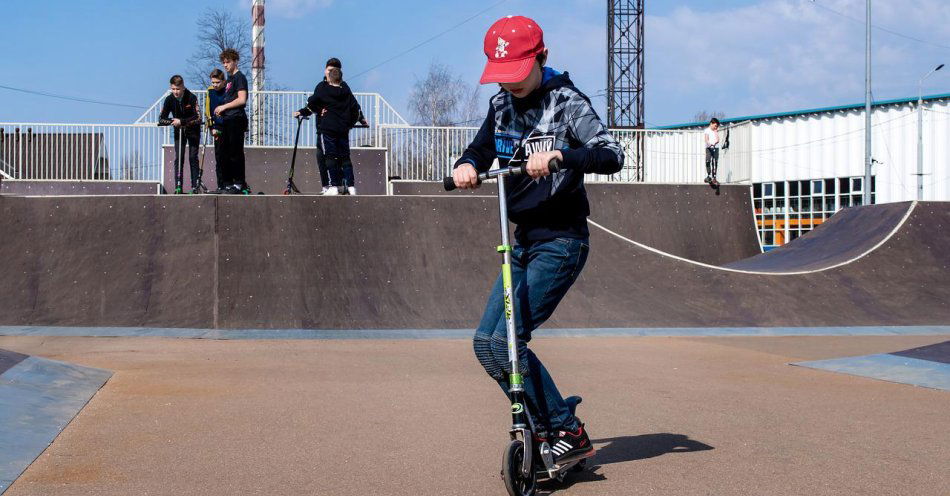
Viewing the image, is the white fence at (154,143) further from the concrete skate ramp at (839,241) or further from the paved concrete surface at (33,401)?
the paved concrete surface at (33,401)

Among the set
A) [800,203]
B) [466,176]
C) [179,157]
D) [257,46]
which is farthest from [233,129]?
[800,203]

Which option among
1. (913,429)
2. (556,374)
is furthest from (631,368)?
(913,429)

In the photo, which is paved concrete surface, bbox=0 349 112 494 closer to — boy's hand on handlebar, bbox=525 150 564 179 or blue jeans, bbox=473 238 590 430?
blue jeans, bbox=473 238 590 430

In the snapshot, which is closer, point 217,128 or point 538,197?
point 538,197

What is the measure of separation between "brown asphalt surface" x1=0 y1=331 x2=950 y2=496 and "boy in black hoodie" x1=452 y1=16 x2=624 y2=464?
0.44 metres

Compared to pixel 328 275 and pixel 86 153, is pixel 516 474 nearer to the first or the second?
pixel 328 275

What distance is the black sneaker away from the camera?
4.14 metres

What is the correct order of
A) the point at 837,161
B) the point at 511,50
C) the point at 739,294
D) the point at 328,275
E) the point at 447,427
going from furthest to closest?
the point at 837,161
the point at 739,294
the point at 328,275
the point at 447,427
the point at 511,50

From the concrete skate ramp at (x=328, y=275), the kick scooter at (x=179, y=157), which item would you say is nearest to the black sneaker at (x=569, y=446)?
the concrete skate ramp at (x=328, y=275)

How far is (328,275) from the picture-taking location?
11.6 metres

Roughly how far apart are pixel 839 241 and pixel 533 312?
1271 cm

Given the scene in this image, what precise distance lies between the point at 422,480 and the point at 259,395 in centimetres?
259

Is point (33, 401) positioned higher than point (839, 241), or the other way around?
point (839, 241)

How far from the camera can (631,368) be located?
838 cm
